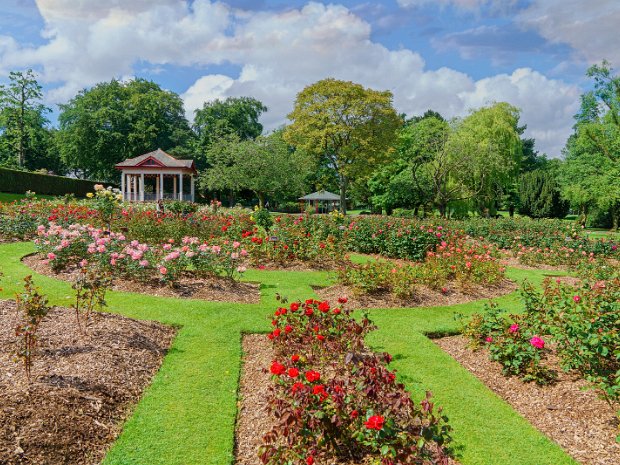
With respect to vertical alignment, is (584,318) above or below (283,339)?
above

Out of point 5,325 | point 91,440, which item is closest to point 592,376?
point 91,440

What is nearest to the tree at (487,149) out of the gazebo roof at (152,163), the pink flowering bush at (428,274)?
the gazebo roof at (152,163)

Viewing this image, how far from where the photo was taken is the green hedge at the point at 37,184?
1019 inches

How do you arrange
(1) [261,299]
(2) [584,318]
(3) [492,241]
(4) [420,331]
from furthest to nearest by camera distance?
(3) [492,241] < (1) [261,299] < (4) [420,331] < (2) [584,318]

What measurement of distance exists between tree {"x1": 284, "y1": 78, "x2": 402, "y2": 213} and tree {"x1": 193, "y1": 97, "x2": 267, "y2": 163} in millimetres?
15631

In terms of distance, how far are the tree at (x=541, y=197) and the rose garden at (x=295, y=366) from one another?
102ft

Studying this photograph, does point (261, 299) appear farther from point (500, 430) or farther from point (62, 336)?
point (500, 430)

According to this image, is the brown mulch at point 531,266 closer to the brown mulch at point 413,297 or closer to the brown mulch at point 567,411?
the brown mulch at point 413,297

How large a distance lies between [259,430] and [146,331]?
228 cm

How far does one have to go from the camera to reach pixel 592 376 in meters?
3.72

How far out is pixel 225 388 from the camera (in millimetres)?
3994

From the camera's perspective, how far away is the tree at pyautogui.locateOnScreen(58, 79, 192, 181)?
37.4 m

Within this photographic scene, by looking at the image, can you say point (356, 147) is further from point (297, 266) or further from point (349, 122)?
point (297, 266)

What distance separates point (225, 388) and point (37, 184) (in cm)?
3036
